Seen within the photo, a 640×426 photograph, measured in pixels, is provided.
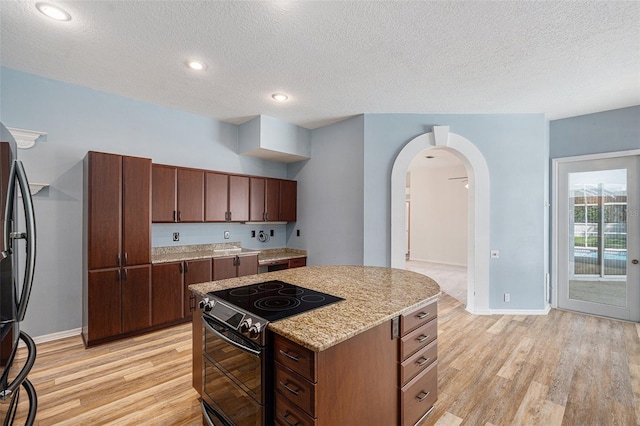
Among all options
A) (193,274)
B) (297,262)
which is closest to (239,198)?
(193,274)

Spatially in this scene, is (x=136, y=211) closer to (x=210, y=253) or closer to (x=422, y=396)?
(x=210, y=253)

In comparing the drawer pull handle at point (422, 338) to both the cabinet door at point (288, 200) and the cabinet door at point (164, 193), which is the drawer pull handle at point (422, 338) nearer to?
the cabinet door at point (164, 193)

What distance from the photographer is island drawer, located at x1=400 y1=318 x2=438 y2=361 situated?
1730mm

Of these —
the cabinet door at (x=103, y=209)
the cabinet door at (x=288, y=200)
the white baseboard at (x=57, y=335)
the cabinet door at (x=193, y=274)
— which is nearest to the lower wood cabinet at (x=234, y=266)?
the cabinet door at (x=193, y=274)

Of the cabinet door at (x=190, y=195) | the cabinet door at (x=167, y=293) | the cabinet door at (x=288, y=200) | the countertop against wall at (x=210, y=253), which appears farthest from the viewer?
the cabinet door at (x=288, y=200)

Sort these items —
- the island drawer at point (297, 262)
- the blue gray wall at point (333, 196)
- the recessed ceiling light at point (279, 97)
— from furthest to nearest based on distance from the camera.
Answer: the island drawer at point (297, 262)
the blue gray wall at point (333, 196)
the recessed ceiling light at point (279, 97)

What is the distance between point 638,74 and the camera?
3.05 metres

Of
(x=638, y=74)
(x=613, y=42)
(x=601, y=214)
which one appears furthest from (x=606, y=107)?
(x=613, y=42)

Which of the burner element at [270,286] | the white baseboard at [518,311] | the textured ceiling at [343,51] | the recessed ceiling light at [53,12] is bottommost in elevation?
the white baseboard at [518,311]

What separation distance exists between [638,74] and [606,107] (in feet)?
3.44

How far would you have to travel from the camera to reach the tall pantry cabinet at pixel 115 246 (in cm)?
308

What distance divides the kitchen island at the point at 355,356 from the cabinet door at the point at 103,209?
5.65 feet

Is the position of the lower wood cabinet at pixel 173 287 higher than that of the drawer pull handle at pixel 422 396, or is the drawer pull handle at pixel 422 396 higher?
the lower wood cabinet at pixel 173 287

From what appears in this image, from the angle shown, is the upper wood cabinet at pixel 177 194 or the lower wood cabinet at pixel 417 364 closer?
the lower wood cabinet at pixel 417 364
